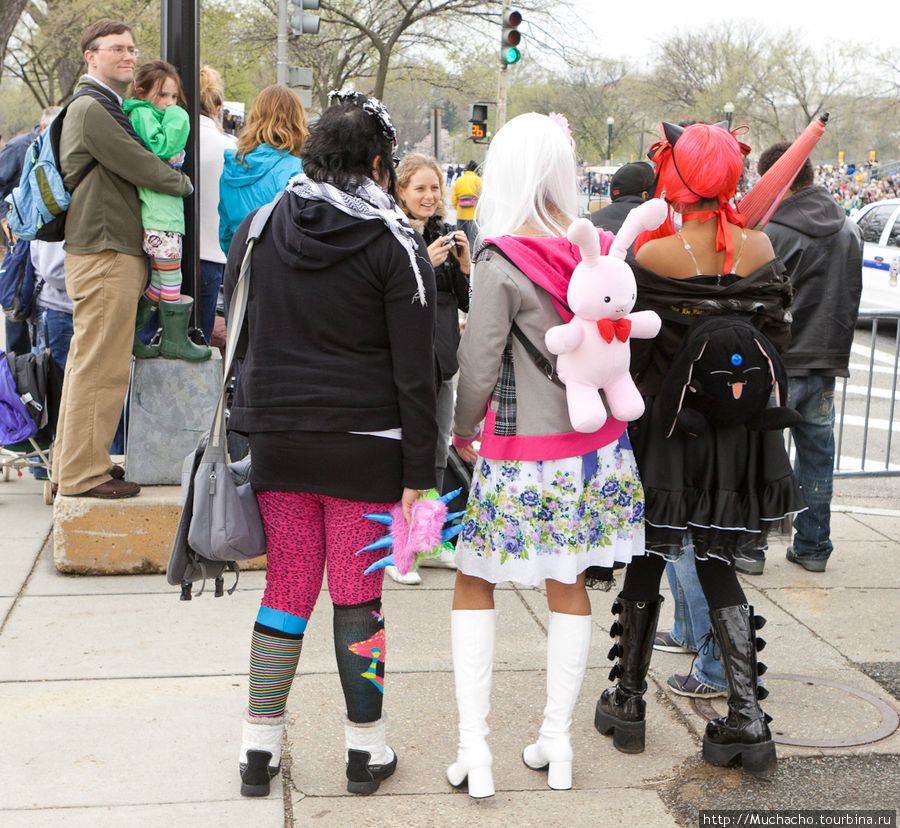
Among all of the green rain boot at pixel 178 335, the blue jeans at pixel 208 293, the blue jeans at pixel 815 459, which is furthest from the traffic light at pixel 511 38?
the green rain boot at pixel 178 335

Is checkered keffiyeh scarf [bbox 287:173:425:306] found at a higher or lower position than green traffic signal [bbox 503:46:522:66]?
lower

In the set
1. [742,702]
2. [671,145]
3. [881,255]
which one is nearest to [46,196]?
[671,145]

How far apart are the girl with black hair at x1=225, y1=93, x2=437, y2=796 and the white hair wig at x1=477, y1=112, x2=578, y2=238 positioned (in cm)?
27

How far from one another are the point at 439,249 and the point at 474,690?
2.33 metres

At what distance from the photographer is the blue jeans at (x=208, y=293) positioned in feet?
19.7

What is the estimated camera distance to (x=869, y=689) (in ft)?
13.2

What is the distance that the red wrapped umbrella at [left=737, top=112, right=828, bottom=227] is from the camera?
3355 mm

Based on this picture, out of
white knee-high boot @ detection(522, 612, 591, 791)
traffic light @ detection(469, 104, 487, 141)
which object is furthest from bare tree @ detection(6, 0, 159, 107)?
white knee-high boot @ detection(522, 612, 591, 791)

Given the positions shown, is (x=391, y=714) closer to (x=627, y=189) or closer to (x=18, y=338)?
(x=627, y=189)

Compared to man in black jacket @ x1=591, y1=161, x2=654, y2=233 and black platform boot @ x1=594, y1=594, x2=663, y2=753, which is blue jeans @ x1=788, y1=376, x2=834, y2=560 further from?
black platform boot @ x1=594, y1=594, x2=663, y2=753

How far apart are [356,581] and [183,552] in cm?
50

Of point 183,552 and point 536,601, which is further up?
point 183,552

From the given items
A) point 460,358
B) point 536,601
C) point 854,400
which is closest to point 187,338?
point 536,601

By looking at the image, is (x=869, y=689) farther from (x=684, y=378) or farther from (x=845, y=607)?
(x=684, y=378)
